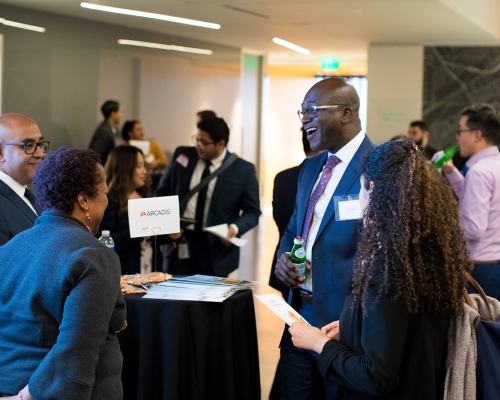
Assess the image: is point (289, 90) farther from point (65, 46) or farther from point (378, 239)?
point (378, 239)

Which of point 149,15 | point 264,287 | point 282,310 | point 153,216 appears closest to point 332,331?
point 282,310

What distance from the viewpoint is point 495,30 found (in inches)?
393

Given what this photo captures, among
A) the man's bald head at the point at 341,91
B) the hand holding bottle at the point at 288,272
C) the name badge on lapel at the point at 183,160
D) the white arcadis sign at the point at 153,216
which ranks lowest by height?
the hand holding bottle at the point at 288,272

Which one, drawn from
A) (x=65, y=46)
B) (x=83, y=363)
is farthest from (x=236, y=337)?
(x=65, y=46)

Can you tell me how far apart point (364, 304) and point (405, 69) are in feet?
31.4

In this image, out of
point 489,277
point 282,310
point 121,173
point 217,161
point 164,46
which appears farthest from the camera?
point 164,46

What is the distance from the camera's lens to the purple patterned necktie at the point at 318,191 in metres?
2.86

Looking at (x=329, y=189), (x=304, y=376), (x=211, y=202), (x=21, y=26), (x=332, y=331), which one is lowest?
(x=304, y=376)

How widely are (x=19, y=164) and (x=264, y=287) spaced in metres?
4.76

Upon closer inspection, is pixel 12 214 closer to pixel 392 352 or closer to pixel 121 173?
pixel 121 173

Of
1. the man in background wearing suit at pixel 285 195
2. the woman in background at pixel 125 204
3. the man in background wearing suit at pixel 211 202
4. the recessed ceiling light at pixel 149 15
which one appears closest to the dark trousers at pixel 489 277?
the man in background wearing suit at pixel 285 195

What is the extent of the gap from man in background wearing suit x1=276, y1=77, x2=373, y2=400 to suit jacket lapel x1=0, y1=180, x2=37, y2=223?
1099 millimetres

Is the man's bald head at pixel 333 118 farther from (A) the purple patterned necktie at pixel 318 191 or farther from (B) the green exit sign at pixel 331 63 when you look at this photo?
(B) the green exit sign at pixel 331 63

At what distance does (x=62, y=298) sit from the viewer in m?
1.93
